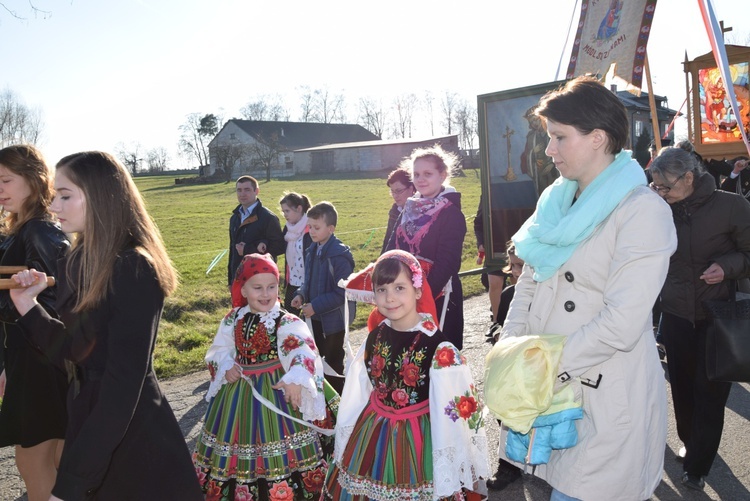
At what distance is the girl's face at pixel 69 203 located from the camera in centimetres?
236

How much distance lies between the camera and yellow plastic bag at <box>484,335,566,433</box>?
2.33 meters

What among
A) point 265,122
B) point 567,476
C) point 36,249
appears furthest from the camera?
point 265,122

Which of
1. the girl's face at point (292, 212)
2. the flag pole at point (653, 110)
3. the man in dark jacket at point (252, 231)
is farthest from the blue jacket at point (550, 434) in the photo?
the man in dark jacket at point (252, 231)

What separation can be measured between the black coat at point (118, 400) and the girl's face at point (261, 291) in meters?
1.78

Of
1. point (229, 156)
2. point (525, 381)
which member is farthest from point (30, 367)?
point (229, 156)

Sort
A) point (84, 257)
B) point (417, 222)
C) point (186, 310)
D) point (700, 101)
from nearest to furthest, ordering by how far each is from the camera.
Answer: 1. point (84, 257)
2. point (417, 222)
3. point (186, 310)
4. point (700, 101)

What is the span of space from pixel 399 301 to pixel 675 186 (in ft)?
7.23

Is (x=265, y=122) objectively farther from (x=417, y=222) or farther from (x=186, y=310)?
(x=417, y=222)

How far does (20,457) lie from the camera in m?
3.41

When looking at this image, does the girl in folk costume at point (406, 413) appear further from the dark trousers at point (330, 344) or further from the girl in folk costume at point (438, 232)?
the dark trousers at point (330, 344)

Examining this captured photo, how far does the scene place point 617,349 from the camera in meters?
2.34

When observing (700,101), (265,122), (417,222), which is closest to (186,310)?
(417,222)

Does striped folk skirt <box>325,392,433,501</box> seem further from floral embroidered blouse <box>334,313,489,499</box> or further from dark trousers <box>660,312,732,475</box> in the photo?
dark trousers <box>660,312,732,475</box>

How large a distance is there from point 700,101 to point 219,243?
12.5 m
